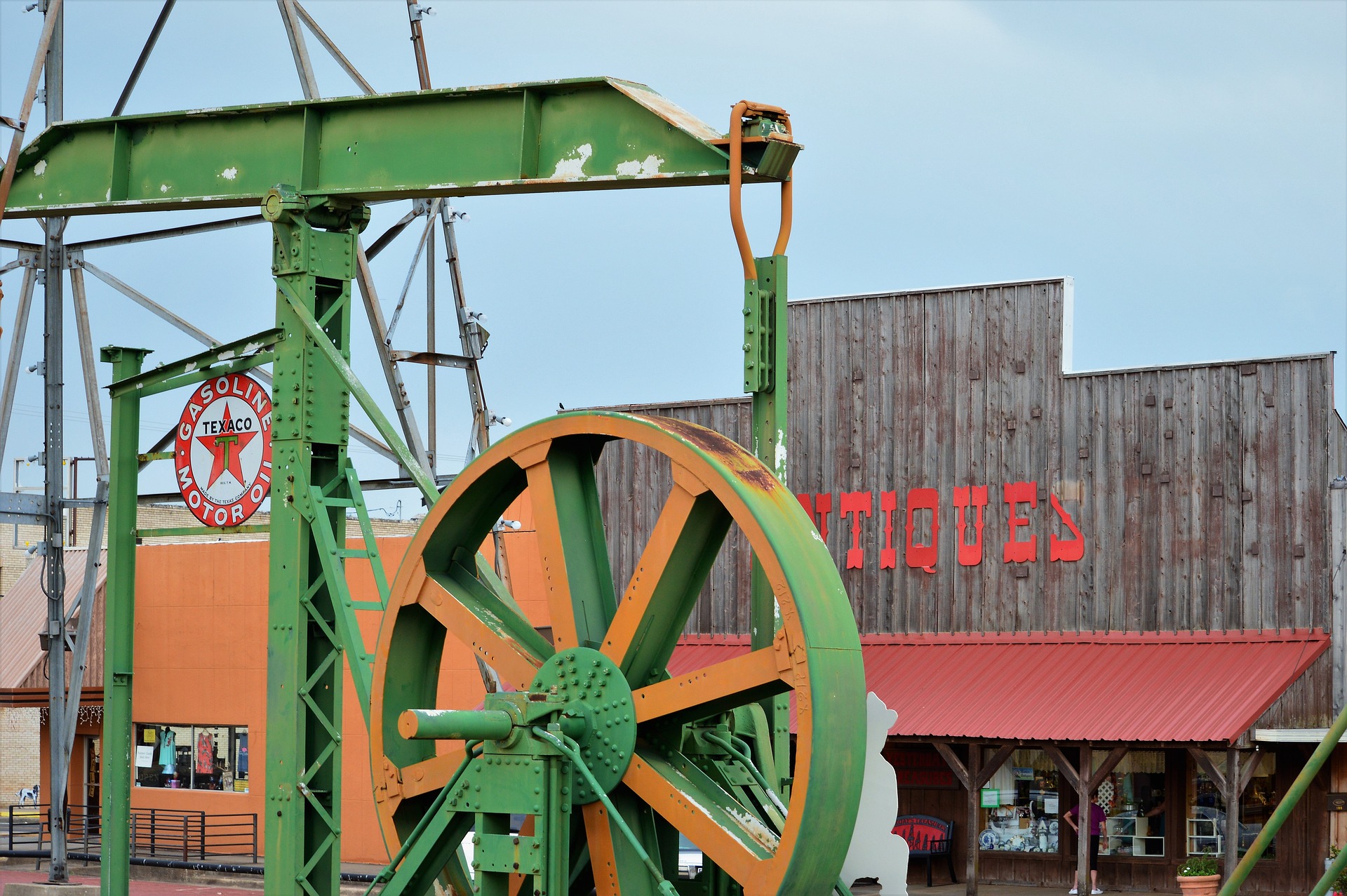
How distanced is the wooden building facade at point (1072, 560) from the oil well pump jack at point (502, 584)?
13.3 m

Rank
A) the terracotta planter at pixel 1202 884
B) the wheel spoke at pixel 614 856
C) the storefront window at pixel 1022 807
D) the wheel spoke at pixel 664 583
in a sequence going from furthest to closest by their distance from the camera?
the storefront window at pixel 1022 807 < the terracotta planter at pixel 1202 884 < the wheel spoke at pixel 664 583 < the wheel spoke at pixel 614 856

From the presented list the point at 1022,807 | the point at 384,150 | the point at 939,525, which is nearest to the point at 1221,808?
the point at 1022,807

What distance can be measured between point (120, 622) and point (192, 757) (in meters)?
19.4

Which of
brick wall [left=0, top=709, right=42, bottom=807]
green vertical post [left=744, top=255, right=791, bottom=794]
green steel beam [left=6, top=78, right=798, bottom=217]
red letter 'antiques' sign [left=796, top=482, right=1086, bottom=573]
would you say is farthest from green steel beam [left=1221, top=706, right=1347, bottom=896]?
brick wall [left=0, top=709, right=42, bottom=807]

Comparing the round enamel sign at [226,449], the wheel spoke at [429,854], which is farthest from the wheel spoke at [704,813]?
the round enamel sign at [226,449]

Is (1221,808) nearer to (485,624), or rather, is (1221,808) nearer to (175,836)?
(485,624)

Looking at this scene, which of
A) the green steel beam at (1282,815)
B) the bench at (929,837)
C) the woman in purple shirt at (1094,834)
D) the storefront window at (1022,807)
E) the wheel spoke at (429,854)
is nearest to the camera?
the green steel beam at (1282,815)

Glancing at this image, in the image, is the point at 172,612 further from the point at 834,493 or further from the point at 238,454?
the point at 238,454

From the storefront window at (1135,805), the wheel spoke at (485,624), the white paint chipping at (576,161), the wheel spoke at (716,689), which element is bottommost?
the storefront window at (1135,805)

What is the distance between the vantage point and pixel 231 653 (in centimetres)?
3047

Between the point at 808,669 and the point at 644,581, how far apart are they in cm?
133

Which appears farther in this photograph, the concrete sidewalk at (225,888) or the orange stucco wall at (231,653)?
the orange stucco wall at (231,653)

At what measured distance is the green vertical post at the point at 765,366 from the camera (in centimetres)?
1012

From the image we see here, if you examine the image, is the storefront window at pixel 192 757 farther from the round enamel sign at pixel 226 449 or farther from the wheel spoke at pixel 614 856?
the wheel spoke at pixel 614 856
